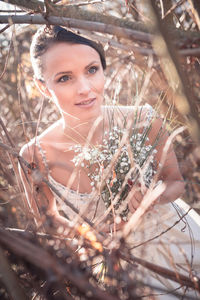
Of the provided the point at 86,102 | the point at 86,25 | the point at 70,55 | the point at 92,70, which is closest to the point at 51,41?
the point at 70,55

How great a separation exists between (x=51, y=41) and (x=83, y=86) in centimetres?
34

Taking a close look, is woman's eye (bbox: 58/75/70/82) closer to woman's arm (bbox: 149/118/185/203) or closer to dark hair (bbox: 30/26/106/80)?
dark hair (bbox: 30/26/106/80)

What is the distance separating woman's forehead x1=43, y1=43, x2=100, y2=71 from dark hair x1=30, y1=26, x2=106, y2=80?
3 centimetres

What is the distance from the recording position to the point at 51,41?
66.8 inches

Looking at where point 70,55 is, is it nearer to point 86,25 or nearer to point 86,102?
point 86,102

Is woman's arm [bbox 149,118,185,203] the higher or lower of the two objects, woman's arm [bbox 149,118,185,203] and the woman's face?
the lower

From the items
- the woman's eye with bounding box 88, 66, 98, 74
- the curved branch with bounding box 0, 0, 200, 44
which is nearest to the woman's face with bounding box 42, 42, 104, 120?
the woman's eye with bounding box 88, 66, 98, 74

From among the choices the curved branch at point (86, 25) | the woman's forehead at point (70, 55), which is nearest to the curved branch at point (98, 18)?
the curved branch at point (86, 25)

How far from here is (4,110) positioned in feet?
10.5

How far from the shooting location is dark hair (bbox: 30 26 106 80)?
1653 mm

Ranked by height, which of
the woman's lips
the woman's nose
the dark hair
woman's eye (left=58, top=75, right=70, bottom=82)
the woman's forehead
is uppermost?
the dark hair

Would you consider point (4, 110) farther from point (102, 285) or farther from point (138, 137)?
point (102, 285)

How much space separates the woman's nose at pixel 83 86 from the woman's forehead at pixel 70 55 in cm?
9

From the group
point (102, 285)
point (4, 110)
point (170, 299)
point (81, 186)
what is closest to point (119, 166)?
point (102, 285)
